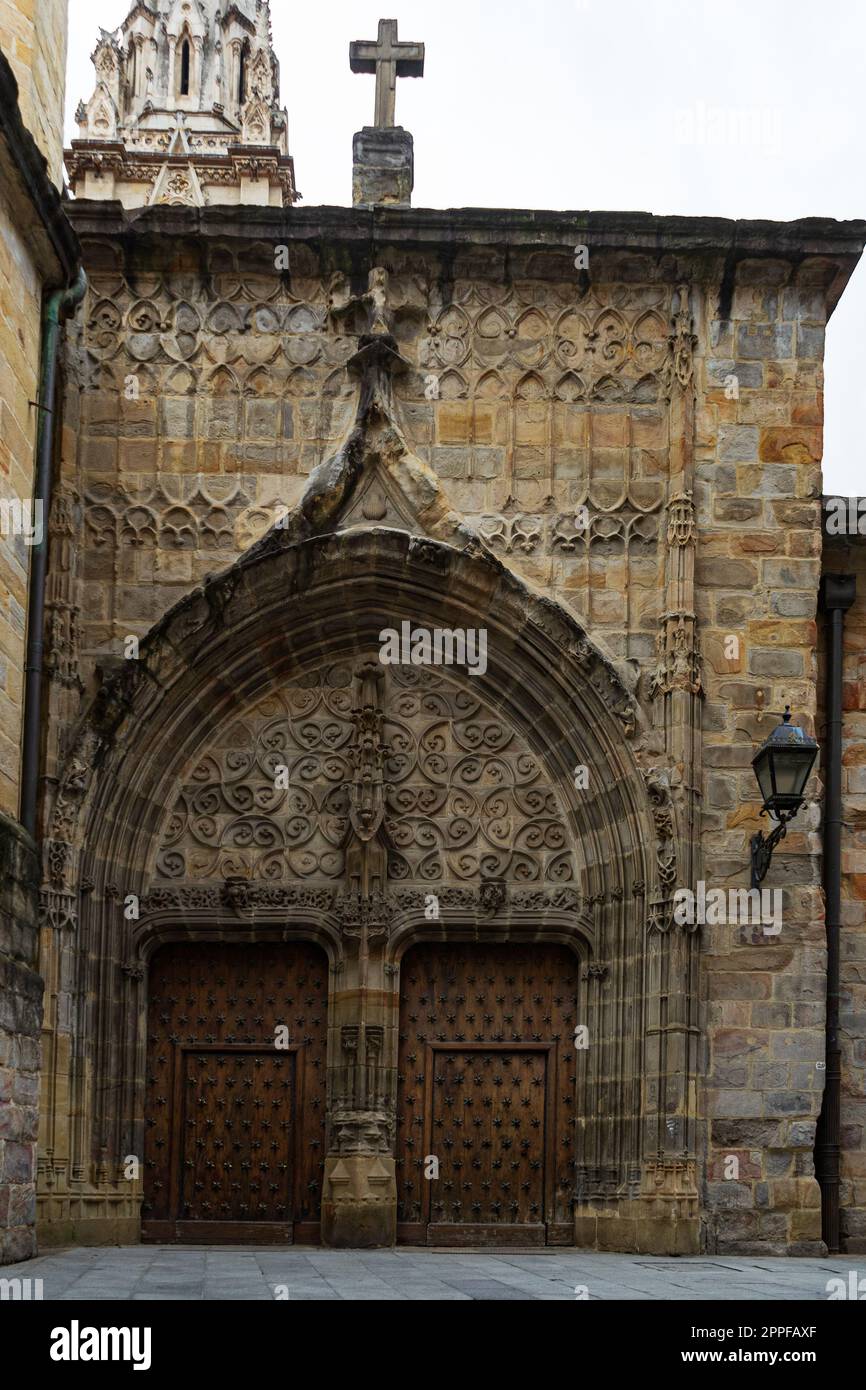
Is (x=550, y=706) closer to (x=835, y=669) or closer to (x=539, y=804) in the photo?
(x=539, y=804)

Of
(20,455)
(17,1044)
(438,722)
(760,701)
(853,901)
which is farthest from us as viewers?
(438,722)

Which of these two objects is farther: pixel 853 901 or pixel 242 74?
pixel 242 74

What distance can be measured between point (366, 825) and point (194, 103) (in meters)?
33.6

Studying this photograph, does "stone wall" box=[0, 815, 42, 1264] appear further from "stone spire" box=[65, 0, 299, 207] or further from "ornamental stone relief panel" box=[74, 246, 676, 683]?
"stone spire" box=[65, 0, 299, 207]

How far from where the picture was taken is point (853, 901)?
47.4 ft

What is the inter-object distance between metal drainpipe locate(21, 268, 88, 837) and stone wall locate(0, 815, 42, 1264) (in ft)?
3.47

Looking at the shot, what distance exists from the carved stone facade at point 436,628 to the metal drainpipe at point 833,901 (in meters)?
0.39

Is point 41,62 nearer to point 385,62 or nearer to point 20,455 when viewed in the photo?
point 20,455

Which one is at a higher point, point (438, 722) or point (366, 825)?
point (438, 722)

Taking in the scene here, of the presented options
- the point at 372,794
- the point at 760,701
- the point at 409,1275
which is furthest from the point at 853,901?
the point at 409,1275

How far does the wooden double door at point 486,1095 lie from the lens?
14070 mm

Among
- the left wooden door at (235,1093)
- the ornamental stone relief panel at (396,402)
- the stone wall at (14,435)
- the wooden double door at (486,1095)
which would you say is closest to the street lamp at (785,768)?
the ornamental stone relief panel at (396,402)
